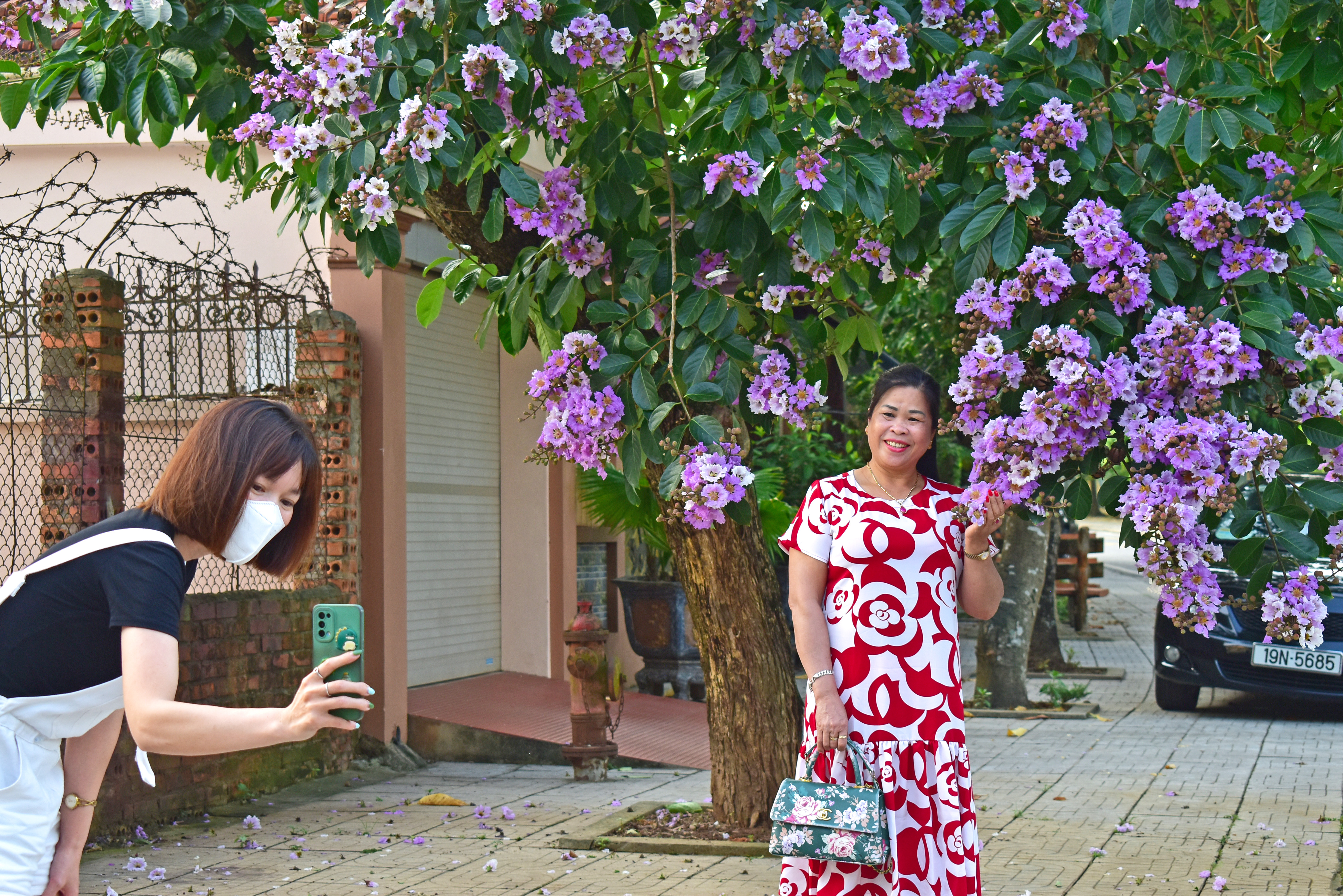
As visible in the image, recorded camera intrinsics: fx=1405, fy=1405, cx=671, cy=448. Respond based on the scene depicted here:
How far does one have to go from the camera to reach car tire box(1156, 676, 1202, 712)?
39.9 ft

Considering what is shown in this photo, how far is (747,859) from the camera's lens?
6.25 meters

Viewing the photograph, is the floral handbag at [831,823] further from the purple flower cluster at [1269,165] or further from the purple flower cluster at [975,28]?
the purple flower cluster at [975,28]

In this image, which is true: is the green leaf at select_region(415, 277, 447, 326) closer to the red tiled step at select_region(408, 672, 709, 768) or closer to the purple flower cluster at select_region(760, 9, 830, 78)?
the purple flower cluster at select_region(760, 9, 830, 78)

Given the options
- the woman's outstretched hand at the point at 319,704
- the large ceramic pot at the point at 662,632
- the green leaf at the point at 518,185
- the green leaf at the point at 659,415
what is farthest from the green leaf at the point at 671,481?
the large ceramic pot at the point at 662,632

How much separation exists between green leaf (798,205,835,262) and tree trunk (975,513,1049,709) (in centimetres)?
761

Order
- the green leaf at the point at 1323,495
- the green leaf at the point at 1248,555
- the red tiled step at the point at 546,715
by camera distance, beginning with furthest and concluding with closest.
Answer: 1. the red tiled step at the point at 546,715
2. the green leaf at the point at 1248,555
3. the green leaf at the point at 1323,495

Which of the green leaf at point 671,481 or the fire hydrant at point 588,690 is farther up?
the green leaf at point 671,481

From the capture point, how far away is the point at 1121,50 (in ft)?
15.6

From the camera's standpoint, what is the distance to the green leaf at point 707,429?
13.8 feet

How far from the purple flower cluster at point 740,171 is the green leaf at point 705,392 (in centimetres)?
64

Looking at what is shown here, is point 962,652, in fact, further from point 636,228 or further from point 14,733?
point 14,733

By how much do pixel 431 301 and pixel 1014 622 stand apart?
7.41 metres

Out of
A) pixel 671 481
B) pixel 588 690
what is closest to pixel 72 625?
pixel 671 481

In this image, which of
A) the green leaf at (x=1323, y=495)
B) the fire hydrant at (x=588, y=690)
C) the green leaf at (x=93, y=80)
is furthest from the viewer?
the fire hydrant at (x=588, y=690)
